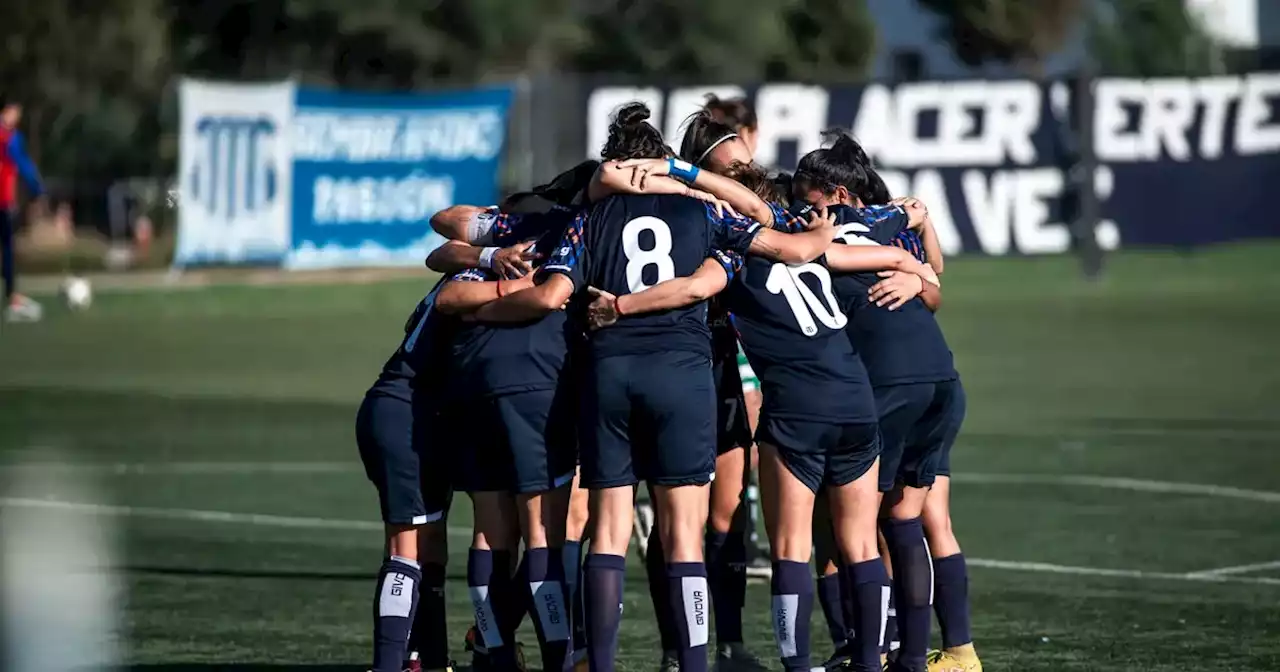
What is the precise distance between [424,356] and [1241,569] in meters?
4.92

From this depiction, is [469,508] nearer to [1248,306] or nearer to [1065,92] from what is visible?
[1248,306]

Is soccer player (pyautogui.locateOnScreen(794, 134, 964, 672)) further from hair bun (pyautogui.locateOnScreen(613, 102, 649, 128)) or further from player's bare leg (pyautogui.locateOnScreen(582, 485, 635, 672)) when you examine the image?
player's bare leg (pyautogui.locateOnScreen(582, 485, 635, 672))

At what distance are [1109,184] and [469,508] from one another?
18285mm

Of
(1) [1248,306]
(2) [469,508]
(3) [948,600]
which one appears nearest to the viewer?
(3) [948,600]

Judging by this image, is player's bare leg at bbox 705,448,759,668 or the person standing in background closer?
player's bare leg at bbox 705,448,759,668

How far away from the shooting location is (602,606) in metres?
7.51

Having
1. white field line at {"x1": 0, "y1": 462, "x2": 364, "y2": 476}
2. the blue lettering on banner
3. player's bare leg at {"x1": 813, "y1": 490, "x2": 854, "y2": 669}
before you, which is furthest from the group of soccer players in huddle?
the blue lettering on banner

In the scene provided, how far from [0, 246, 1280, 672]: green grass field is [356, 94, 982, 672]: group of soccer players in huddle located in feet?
3.27

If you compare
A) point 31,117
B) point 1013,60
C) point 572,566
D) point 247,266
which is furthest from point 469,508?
point 1013,60

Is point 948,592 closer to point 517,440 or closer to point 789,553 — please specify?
point 789,553

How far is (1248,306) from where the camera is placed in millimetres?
25203

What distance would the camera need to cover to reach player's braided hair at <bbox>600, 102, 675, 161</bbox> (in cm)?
762

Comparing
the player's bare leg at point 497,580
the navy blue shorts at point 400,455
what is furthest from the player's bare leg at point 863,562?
the navy blue shorts at point 400,455

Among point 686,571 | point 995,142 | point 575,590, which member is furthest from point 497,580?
point 995,142
